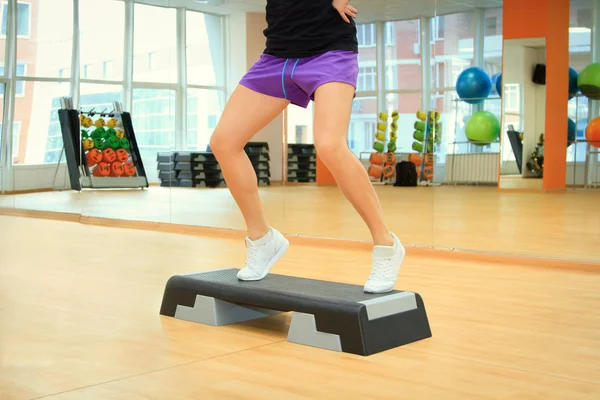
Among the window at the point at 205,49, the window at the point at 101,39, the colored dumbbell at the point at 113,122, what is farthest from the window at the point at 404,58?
the colored dumbbell at the point at 113,122

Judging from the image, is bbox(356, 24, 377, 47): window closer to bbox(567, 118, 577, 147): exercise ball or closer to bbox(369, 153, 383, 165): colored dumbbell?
bbox(369, 153, 383, 165): colored dumbbell

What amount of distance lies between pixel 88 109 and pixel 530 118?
5092 millimetres

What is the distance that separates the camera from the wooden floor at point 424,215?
465cm

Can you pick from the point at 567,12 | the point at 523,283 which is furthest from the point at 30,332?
the point at 567,12

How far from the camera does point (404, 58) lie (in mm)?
4594

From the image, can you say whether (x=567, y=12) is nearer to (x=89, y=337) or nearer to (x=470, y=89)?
(x=470, y=89)

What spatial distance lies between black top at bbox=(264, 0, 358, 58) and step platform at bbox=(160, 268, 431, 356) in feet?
2.52

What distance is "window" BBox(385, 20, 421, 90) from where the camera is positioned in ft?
14.9

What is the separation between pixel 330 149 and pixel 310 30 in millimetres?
417

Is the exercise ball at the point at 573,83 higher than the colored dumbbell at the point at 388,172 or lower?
higher

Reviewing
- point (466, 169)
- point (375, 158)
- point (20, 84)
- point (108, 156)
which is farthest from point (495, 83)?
point (20, 84)

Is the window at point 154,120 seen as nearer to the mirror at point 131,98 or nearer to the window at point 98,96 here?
the mirror at point 131,98

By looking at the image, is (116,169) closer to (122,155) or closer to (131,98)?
(122,155)

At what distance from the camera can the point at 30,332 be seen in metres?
2.47
